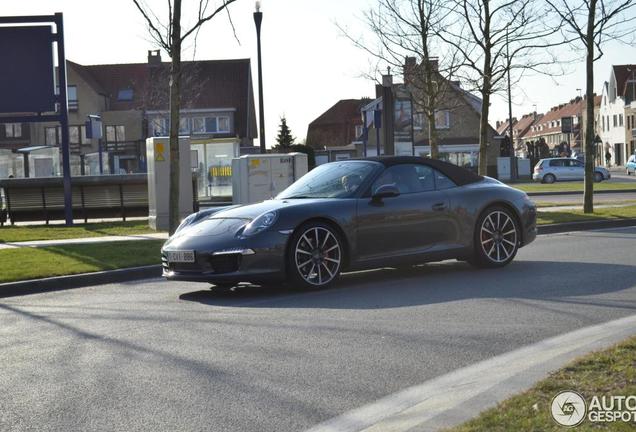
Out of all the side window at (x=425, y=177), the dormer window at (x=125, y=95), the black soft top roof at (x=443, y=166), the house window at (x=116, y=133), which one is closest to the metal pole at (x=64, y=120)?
the black soft top roof at (x=443, y=166)

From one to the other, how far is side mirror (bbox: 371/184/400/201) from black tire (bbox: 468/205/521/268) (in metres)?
1.36

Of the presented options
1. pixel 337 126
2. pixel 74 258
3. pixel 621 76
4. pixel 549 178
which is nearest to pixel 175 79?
pixel 74 258

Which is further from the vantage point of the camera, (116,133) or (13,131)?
(13,131)

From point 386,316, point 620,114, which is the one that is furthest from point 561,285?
point 620,114

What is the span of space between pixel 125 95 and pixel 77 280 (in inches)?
2930

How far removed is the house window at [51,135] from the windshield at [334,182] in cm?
7328

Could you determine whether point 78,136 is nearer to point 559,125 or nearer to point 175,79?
point 175,79

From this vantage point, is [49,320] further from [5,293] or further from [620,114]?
[620,114]

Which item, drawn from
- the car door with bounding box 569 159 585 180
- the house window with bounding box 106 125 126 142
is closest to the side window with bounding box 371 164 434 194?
the car door with bounding box 569 159 585 180

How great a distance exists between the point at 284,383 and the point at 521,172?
215ft

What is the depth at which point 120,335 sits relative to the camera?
765cm

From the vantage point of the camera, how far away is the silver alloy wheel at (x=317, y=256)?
984 centimetres

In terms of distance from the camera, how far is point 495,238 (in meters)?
11.4

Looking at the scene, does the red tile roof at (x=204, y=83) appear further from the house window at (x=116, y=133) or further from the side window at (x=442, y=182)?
the side window at (x=442, y=182)
